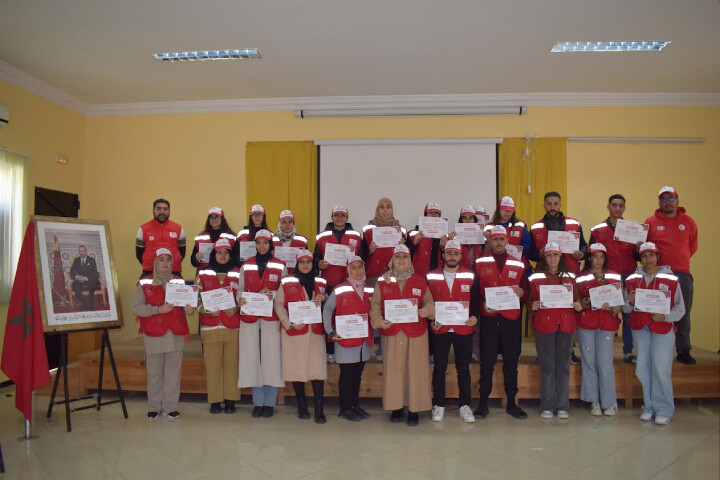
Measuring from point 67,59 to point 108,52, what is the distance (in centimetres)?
61

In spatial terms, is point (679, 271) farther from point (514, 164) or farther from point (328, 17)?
point (328, 17)

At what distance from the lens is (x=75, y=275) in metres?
4.50

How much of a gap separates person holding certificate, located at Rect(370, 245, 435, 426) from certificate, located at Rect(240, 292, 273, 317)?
3.10ft

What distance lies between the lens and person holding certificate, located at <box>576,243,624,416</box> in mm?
4578

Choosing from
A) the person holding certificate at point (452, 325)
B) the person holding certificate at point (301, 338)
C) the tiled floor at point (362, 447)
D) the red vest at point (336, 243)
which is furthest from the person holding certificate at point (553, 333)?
the person holding certificate at point (301, 338)

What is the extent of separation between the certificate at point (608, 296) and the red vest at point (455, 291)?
112 centimetres

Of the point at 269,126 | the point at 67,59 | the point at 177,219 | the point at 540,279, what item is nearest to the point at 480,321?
the point at 540,279

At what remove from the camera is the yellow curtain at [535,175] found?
6.85 metres

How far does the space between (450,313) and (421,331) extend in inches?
11.8

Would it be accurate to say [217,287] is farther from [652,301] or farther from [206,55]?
[652,301]

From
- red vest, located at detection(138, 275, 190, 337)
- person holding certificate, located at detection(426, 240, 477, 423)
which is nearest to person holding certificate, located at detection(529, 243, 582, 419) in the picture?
person holding certificate, located at detection(426, 240, 477, 423)

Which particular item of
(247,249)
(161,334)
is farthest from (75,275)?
(247,249)

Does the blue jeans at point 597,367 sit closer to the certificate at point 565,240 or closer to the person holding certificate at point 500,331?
the person holding certificate at point 500,331

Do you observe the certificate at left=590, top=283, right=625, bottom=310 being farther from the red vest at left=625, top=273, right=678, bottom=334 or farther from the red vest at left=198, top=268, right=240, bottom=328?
the red vest at left=198, top=268, right=240, bottom=328
